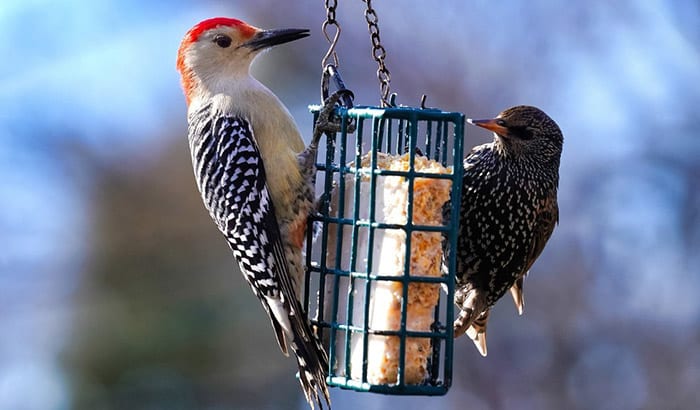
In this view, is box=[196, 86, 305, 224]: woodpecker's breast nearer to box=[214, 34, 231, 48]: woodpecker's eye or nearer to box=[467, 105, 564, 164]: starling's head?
box=[214, 34, 231, 48]: woodpecker's eye

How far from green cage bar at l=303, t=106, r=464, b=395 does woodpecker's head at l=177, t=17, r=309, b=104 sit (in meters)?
0.70

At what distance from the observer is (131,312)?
9.51 m

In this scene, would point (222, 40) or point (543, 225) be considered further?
point (222, 40)

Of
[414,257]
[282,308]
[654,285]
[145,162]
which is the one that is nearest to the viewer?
[414,257]

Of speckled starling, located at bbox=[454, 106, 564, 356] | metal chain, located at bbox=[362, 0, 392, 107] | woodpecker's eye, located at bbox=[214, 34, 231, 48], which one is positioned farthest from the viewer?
woodpecker's eye, located at bbox=[214, 34, 231, 48]

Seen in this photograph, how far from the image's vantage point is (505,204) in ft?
17.7

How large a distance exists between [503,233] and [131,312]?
15.7ft

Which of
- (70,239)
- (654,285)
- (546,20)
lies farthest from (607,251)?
(70,239)

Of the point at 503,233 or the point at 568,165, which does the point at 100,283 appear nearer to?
the point at 568,165

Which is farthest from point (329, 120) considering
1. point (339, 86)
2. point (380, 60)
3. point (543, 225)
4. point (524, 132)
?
point (543, 225)

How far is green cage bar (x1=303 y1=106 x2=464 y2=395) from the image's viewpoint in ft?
15.6

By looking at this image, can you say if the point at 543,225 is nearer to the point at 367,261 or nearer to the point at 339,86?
the point at 367,261

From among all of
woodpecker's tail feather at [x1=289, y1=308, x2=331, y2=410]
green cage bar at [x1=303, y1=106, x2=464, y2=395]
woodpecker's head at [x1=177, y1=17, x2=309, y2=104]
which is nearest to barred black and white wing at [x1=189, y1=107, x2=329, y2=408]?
woodpecker's tail feather at [x1=289, y1=308, x2=331, y2=410]

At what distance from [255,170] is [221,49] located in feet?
2.23
